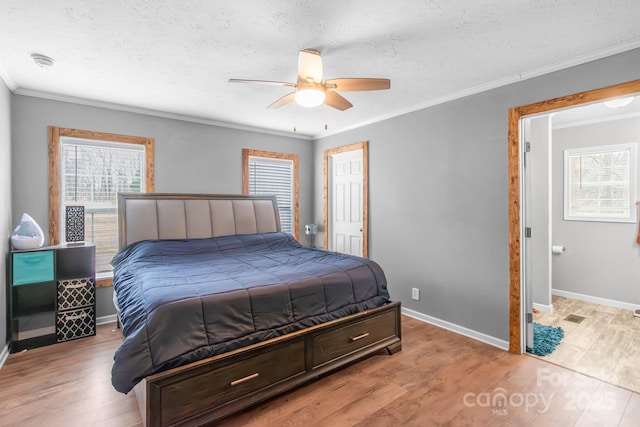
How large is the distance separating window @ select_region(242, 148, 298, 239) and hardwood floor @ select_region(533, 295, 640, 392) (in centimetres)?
380

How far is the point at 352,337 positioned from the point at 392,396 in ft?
1.71

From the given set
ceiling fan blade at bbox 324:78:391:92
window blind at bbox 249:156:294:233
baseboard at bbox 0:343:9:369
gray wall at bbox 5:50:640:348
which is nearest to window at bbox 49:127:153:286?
gray wall at bbox 5:50:640:348

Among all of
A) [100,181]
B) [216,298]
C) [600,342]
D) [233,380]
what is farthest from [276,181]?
[600,342]

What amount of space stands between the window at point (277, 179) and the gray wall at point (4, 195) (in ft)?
8.44

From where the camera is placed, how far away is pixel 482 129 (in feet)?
10.5

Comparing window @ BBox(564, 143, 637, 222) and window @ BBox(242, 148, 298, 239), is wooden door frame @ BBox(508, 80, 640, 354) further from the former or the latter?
window @ BBox(242, 148, 298, 239)

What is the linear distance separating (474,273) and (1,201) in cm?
458

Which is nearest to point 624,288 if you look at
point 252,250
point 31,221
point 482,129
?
point 482,129

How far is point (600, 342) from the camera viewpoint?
3.13 metres

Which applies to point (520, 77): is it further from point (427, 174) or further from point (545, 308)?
point (545, 308)

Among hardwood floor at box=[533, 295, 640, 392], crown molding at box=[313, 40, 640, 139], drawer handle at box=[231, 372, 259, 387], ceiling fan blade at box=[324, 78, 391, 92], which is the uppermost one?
crown molding at box=[313, 40, 640, 139]

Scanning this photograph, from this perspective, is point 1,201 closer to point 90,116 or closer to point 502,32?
point 90,116

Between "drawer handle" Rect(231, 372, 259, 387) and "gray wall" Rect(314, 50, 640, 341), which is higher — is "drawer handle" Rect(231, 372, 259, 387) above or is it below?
→ below

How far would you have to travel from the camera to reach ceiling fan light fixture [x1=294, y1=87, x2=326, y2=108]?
7.59ft
